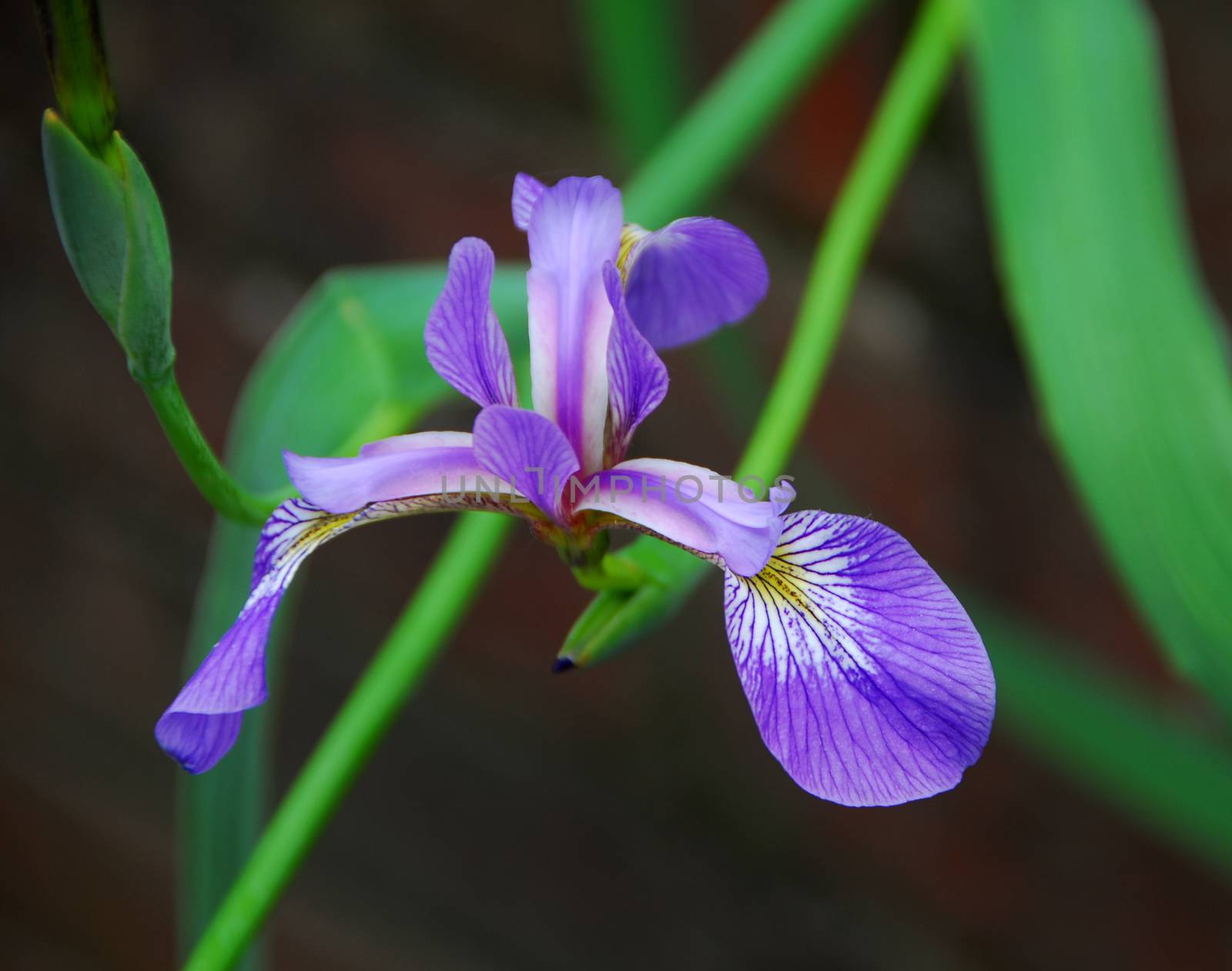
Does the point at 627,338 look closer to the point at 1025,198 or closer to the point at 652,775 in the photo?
the point at 1025,198

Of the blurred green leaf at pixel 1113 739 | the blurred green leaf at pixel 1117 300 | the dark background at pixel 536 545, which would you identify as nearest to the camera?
the blurred green leaf at pixel 1117 300

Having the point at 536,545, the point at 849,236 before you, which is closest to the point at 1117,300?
the point at 849,236

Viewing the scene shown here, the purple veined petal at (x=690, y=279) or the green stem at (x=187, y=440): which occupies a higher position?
the purple veined petal at (x=690, y=279)

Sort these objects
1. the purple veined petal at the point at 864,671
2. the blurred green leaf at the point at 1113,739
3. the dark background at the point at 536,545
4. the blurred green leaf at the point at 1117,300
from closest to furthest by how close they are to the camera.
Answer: the purple veined petal at the point at 864,671 → the blurred green leaf at the point at 1117,300 → the blurred green leaf at the point at 1113,739 → the dark background at the point at 536,545

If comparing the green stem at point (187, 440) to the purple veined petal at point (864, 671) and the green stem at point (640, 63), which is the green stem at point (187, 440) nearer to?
the purple veined petal at point (864, 671)

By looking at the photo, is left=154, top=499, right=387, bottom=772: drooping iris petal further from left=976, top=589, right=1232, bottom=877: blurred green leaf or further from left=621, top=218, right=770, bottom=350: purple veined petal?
left=976, top=589, right=1232, bottom=877: blurred green leaf

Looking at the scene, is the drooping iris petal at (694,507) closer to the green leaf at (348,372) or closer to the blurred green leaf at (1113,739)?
the green leaf at (348,372)

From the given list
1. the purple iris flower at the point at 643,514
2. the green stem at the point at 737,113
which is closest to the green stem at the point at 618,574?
the purple iris flower at the point at 643,514

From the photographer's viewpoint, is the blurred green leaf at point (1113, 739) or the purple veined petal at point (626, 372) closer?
the purple veined petal at point (626, 372)
